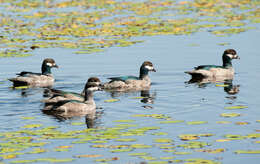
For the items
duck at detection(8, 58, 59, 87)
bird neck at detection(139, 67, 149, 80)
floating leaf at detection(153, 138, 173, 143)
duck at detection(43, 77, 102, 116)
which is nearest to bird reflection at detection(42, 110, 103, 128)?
duck at detection(43, 77, 102, 116)

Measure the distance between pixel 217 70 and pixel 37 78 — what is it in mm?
7733

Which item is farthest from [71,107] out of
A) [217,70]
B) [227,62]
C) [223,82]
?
[227,62]

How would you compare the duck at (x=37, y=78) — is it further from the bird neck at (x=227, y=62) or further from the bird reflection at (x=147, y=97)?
the bird neck at (x=227, y=62)

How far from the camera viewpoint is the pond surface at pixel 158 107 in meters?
14.4

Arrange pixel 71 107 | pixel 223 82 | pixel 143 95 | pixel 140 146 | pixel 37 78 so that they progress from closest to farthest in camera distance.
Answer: pixel 140 146 → pixel 71 107 → pixel 143 95 → pixel 223 82 → pixel 37 78

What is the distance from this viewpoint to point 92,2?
48.4 metres

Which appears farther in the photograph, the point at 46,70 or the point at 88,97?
the point at 46,70

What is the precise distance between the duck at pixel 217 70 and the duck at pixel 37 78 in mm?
5787

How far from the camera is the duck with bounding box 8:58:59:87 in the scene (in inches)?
972

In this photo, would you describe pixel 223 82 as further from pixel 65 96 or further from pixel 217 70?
pixel 65 96

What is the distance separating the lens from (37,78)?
2552cm

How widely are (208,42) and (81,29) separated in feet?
25.6

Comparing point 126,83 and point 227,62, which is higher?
point 227,62

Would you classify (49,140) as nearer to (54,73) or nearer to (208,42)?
(54,73)
